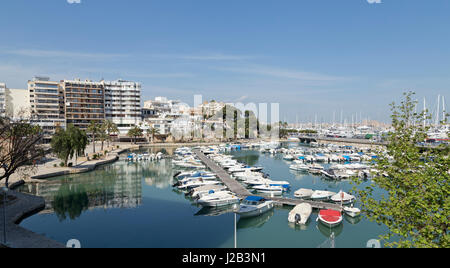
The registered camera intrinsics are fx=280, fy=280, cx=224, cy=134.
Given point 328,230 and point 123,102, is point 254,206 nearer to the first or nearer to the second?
point 328,230

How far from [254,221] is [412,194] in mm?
16819

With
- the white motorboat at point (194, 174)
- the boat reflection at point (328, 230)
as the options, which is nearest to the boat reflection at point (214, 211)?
the boat reflection at point (328, 230)

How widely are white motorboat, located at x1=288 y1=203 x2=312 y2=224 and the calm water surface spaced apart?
1.75 ft

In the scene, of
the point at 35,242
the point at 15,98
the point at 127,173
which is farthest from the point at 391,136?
the point at 15,98

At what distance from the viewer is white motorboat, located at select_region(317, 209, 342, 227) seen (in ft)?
72.5

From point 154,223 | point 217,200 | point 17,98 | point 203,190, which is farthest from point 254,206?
point 17,98

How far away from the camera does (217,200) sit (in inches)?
1090

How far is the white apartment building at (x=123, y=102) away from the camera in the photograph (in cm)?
10088

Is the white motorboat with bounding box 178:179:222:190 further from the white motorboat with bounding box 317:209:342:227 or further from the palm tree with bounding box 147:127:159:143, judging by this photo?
the palm tree with bounding box 147:127:159:143

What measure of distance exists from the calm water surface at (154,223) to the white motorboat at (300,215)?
0.53 m

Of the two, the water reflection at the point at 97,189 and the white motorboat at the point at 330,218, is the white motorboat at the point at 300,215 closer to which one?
the white motorboat at the point at 330,218

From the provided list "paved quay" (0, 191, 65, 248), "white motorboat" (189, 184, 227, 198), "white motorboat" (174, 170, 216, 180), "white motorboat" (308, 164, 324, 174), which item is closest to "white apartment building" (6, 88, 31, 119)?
"white motorboat" (174, 170, 216, 180)

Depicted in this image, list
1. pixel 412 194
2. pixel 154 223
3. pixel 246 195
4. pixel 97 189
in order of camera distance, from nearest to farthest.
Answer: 1. pixel 412 194
2. pixel 154 223
3. pixel 246 195
4. pixel 97 189
